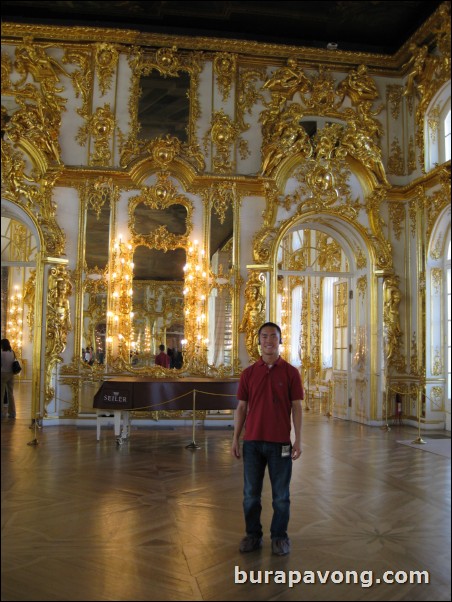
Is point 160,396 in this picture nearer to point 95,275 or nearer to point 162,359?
point 162,359

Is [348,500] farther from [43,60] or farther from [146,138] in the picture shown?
[43,60]

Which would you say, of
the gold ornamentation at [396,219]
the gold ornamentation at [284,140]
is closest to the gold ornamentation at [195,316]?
the gold ornamentation at [284,140]

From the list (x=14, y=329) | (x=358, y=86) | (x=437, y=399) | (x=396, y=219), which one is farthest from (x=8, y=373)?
(x=358, y=86)

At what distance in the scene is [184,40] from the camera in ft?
43.1

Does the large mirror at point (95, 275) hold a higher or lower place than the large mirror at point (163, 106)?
lower

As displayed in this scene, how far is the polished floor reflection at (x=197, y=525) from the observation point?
3.27 m

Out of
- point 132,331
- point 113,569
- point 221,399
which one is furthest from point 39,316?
point 113,569

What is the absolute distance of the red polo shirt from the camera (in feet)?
15.1

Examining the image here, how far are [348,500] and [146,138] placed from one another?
9.18m

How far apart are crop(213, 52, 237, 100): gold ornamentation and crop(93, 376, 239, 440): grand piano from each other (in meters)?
6.67

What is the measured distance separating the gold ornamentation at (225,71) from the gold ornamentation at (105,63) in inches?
85.2

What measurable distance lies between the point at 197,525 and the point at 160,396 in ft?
15.4
